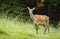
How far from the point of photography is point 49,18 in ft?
24.4

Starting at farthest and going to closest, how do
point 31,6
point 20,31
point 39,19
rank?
point 31,6
point 39,19
point 20,31

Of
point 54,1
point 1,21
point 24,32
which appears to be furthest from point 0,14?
point 54,1

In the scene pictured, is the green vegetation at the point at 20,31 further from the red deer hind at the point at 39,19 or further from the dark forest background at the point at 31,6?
the dark forest background at the point at 31,6

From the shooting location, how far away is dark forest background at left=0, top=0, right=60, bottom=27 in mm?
7528

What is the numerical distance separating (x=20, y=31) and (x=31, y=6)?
1203 mm

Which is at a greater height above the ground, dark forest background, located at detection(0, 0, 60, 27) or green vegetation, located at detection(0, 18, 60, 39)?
dark forest background, located at detection(0, 0, 60, 27)

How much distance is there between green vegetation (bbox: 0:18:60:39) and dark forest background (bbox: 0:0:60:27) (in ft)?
1.51

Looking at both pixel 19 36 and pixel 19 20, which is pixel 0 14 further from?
pixel 19 36

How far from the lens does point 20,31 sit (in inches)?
262

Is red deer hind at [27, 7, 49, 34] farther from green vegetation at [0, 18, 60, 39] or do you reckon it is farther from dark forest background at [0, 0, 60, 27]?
dark forest background at [0, 0, 60, 27]

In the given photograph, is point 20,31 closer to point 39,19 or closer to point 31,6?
point 39,19

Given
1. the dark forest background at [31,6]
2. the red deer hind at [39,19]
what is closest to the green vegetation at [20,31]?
the red deer hind at [39,19]

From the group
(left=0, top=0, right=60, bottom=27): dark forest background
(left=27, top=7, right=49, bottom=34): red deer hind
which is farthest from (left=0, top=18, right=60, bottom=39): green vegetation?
(left=0, top=0, right=60, bottom=27): dark forest background

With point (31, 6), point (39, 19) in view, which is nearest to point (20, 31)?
point (39, 19)
